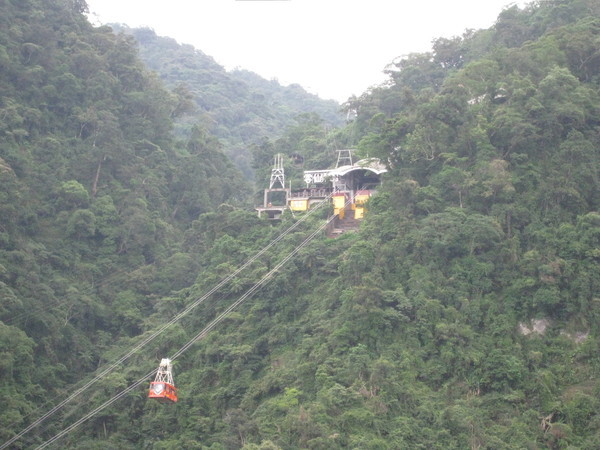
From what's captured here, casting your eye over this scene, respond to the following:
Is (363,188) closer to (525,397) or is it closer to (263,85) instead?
(525,397)

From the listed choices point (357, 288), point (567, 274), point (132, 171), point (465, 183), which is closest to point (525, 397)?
point (567, 274)

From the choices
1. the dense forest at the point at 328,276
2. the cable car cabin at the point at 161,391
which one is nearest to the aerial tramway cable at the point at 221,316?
the dense forest at the point at 328,276

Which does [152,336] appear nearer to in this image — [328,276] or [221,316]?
[221,316]

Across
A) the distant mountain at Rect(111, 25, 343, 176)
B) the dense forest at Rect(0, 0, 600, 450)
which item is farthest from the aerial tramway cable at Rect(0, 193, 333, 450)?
the distant mountain at Rect(111, 25, 343, 176)

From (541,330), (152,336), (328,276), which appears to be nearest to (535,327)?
(541,330)

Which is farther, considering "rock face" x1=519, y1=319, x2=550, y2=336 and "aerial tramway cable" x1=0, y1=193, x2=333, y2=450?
"aerial tramway cable" x1=0, y1=193, x2=333, y2=450

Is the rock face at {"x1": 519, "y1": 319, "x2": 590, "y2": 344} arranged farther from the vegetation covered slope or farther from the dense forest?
the vegetation covered slope
